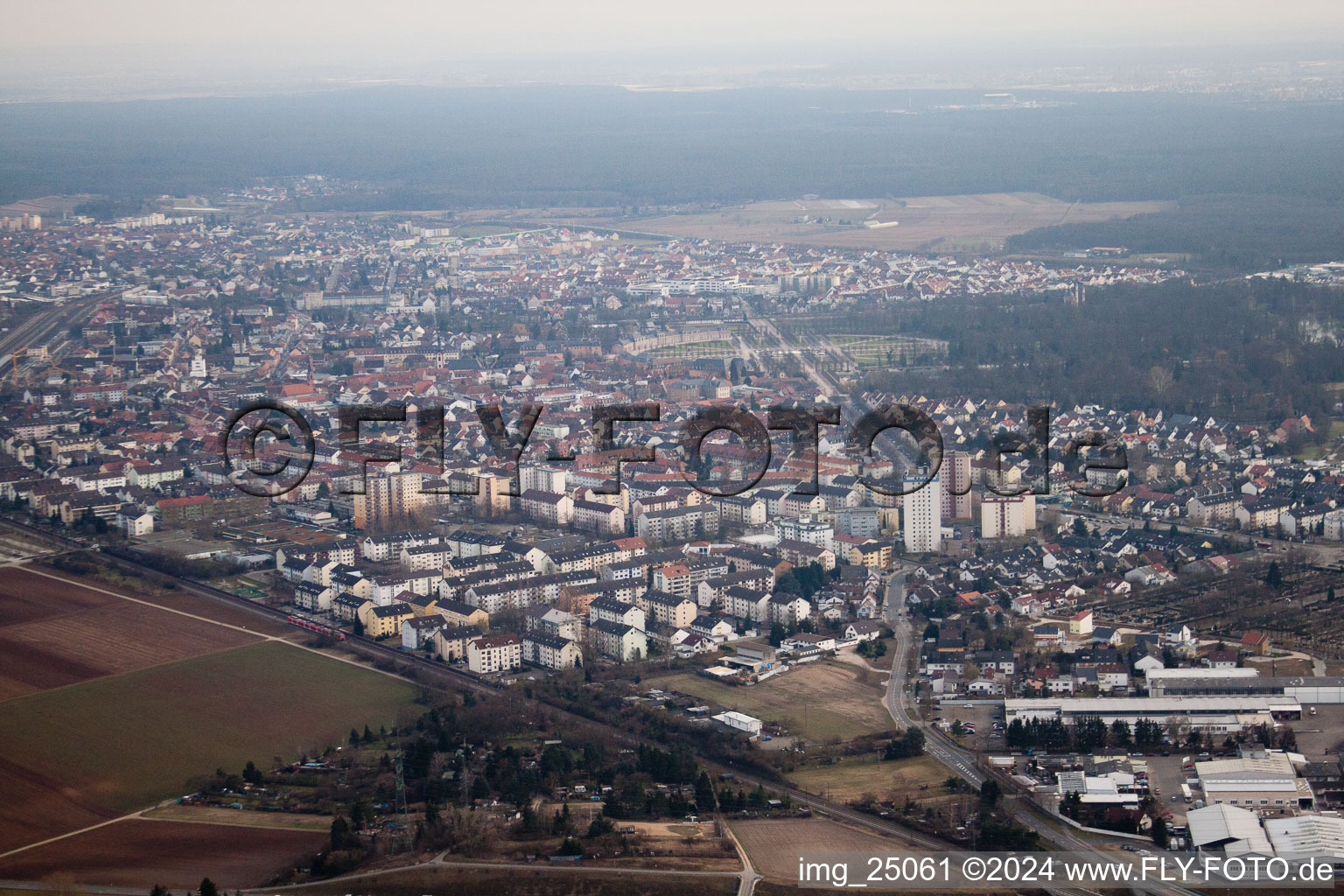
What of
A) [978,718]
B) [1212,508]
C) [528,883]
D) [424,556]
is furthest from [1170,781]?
[424,556]

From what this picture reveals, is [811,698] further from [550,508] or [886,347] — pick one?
[886,347]

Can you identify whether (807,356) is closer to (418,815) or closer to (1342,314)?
(1342,314)

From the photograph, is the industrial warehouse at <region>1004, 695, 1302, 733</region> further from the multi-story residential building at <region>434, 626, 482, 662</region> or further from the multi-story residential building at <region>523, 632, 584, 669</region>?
the multi-story residential building at <region>434, 626, 482, 662</region>

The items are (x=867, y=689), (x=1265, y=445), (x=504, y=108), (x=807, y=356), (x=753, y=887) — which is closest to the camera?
(x=753, y=887)

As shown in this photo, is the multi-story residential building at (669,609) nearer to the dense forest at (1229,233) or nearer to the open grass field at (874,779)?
the open grass field at (874,779)

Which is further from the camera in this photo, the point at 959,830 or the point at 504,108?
the point at 504,108

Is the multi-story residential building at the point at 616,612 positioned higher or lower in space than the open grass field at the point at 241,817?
higher

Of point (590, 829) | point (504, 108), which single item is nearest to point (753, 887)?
point (590, 829)

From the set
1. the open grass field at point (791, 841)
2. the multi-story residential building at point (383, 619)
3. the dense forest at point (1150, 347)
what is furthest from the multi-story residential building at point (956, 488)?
the open grass field at point (791, 841)
